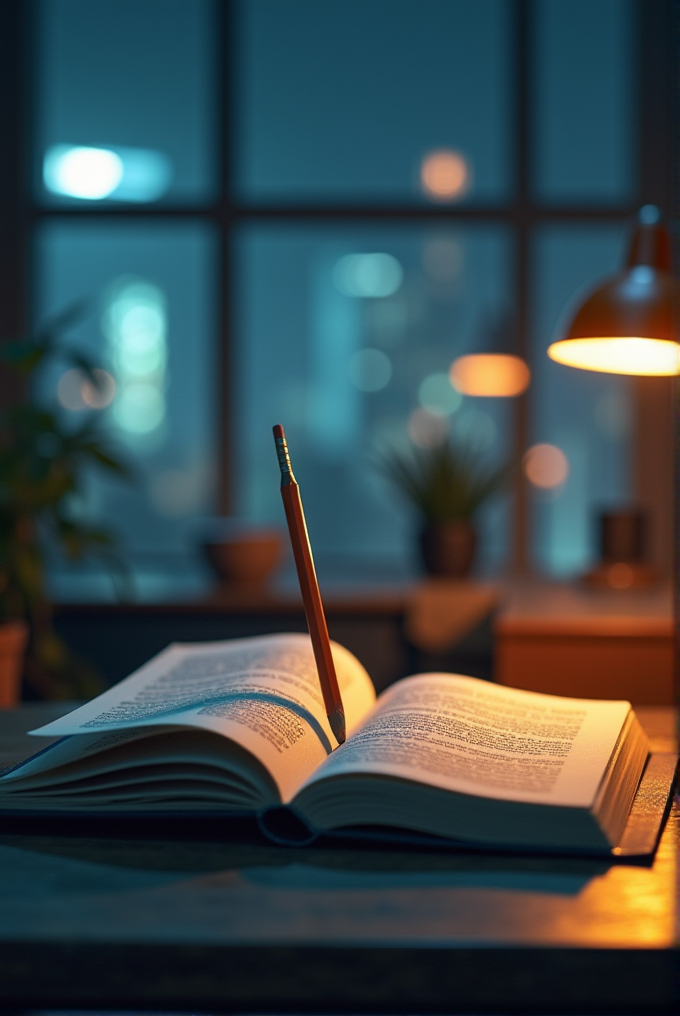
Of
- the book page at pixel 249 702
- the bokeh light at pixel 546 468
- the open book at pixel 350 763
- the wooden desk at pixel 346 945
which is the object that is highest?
the bokeh light at pixel 546 468

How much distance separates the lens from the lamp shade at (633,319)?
4.37 feet

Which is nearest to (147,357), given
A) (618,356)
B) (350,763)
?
(618,356)

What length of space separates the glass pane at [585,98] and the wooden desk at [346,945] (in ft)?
9.82

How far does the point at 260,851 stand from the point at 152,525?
286 cm

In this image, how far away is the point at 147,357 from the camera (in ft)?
11.2

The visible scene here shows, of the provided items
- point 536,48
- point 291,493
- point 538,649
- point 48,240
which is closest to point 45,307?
point 48,240

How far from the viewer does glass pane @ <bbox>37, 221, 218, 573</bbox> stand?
11.0ft

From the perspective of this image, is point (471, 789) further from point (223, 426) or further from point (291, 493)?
point (223, 426)

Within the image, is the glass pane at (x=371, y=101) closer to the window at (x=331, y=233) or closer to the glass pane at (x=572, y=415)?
the window at (x=331, y=233)

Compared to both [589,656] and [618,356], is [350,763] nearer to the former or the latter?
[618,356]

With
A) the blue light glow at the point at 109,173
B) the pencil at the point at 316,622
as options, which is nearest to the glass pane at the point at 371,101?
the blue light glow at the point at 109,173

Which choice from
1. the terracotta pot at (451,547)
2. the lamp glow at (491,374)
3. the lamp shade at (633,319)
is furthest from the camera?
the lamp glow at (491,374)

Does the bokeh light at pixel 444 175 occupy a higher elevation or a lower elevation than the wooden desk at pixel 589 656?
higher

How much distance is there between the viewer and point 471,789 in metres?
0.63
